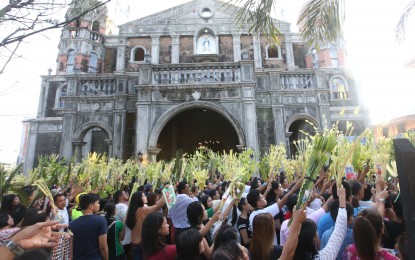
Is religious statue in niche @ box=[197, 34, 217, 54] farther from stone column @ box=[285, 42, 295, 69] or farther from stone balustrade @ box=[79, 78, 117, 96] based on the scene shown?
stone balustrade @ box=[79, 78, 117, 96]

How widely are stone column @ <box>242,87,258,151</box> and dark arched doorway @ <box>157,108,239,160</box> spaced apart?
5349 millimetres

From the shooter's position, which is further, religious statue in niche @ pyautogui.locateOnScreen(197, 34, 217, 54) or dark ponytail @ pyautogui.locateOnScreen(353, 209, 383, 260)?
religious statue in niche @ pyautogui.locateOnScreen(197, 34, 217, 54)

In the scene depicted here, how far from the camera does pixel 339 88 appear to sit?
20297 mm

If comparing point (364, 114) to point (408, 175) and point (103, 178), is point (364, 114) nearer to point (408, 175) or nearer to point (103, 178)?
point (103, 178)

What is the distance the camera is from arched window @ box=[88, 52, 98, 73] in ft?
72.2

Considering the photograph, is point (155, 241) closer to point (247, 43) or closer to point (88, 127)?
point (88, 127)

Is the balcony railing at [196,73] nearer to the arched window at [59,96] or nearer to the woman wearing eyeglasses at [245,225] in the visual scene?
the woman wearing eyeglasses at [245,225]

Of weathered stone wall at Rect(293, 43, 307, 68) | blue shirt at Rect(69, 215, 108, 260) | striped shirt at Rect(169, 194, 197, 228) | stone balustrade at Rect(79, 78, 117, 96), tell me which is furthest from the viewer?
weathered stone wall at Rect(293, 43, 307, 68)

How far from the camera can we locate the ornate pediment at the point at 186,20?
21.3m

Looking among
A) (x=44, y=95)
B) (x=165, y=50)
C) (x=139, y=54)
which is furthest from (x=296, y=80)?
(x=44, y=95)

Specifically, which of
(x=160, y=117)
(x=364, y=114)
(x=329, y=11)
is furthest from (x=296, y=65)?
(x=329, y=11)

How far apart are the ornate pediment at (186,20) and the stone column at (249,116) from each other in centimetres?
923

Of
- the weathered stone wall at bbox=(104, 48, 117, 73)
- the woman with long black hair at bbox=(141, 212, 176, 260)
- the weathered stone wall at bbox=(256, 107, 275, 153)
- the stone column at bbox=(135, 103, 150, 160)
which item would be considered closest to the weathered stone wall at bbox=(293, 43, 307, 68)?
the weathered stone wall at bbox=(256, 107, 275, 153)

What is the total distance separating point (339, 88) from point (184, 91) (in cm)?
1276
